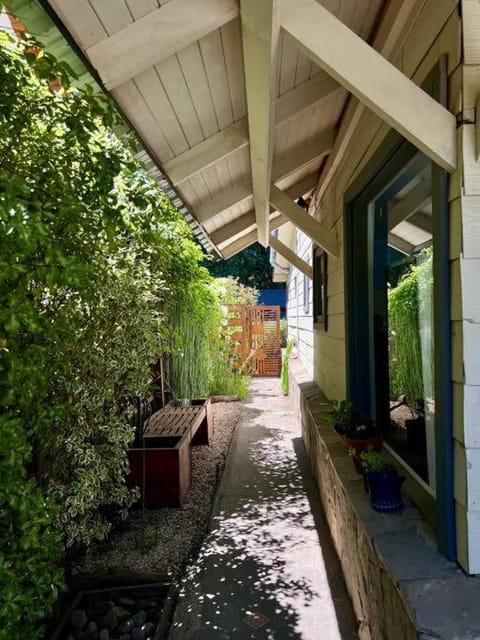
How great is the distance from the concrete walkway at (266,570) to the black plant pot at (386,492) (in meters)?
0.59

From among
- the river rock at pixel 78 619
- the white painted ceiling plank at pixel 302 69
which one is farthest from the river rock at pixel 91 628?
the white painted ceiling plank at pixel 302 69

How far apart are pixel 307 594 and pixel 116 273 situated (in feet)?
6.42

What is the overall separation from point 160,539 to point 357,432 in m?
1.50

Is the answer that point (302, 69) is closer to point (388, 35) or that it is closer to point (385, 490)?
point (388, 35)

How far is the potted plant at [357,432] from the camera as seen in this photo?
234 cm

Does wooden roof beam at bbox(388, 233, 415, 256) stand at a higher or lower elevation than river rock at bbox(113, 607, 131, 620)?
higher

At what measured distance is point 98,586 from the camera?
7.67ft

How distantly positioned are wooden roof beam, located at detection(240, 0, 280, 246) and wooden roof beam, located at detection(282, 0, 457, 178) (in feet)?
0.23

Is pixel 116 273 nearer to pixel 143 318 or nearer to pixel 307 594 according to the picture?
pixel 143 318

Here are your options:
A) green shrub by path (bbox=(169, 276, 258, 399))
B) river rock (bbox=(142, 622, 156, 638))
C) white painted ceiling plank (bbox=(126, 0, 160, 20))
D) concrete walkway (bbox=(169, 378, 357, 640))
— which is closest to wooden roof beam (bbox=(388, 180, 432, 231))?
white painted ceiling plank (bbox=(126, 0, 160, 20))

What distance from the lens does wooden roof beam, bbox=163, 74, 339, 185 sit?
2.54m

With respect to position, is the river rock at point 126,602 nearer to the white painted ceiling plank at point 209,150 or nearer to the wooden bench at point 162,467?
the wooden bench at point 162,467

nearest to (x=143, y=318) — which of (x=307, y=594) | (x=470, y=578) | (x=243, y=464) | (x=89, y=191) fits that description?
(x=89, y=191)

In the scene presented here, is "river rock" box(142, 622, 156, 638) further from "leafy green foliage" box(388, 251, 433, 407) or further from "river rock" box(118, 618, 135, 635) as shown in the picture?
"leafy green foliage" box(388, 251, 433, 407)
